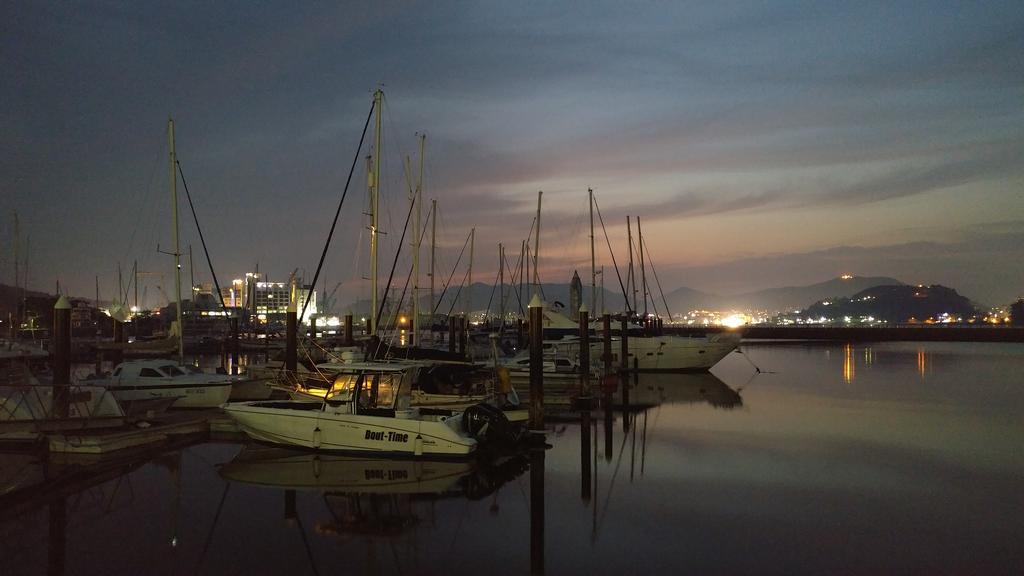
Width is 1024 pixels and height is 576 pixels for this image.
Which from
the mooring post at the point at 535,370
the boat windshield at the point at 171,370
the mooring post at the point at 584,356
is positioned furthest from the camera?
the mooring post at the point at 584,356

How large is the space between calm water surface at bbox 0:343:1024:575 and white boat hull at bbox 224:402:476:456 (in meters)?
0.42

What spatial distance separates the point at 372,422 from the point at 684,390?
1970cm

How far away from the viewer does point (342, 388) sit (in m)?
16.7

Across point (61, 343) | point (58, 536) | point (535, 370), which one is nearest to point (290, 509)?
point (58, 536)

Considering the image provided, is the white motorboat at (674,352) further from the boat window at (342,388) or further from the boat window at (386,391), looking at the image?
the boat window at (386,391)

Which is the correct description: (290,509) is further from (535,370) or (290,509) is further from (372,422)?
(535,370)

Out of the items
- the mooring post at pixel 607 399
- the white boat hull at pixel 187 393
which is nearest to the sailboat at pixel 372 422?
the mooring post at pixel 607 399

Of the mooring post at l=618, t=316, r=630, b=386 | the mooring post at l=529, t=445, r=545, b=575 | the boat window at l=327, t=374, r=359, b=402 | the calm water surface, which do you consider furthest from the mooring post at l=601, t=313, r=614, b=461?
the boat window at l=327, t=374, r=359, b=402

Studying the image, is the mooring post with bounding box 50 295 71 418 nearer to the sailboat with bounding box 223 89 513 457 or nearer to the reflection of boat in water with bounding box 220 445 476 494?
the sailboat with bounding box 223 89 513 457

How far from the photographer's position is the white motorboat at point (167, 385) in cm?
2211

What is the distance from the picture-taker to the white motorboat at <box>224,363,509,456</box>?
1518 centimetres

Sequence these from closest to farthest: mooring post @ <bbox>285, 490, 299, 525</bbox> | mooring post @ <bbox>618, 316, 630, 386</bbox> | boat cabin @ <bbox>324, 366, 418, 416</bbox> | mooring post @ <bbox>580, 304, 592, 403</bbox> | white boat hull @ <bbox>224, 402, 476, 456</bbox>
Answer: mooring post @ <bbox>285, 490, 299, 525</bbox>
white boat hull @ <bbox>224, 402, 476, 456</bbox>
boat cabin @ <bbox>324, 366, 418, 416</bbox>
mooring post @ <bbox>580, 304, 592, 403</bbox>
mooring post @ <bbox>618, 316, 630, 386</bbox>

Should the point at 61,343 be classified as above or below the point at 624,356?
above

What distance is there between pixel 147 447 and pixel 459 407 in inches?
290
